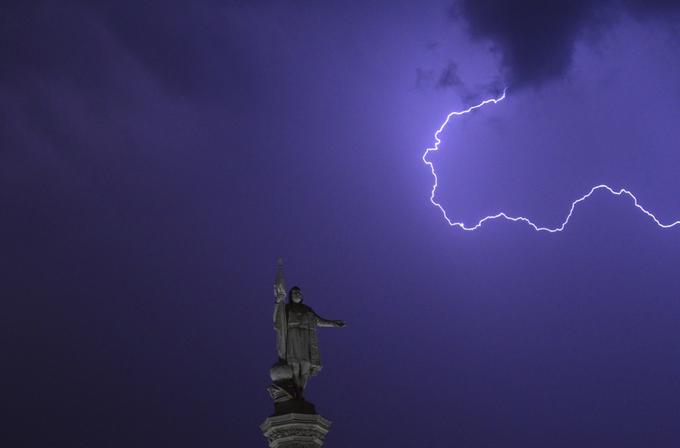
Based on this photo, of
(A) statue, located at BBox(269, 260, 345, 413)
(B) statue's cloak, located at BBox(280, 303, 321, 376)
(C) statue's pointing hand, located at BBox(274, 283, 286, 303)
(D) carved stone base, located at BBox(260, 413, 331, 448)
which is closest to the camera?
(D) carved stone base, located at BBox(260, 413, 331, 448)

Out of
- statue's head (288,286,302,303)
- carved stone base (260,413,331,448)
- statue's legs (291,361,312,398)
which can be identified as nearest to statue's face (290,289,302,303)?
statue's head (288,286,302,303)

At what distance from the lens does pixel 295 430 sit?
16.7 m

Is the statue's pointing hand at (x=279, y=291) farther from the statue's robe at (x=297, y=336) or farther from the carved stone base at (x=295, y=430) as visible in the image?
the carved stone base at (x=295, y=430)

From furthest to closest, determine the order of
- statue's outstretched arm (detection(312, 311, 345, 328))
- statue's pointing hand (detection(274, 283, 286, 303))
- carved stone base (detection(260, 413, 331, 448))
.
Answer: statue's outstretched arm (detection(312, 311, 345, 328)), statue's pointing hand (detection(274, 283, 286, 303)), carved stone base (detection(260, 413, 331, 448))

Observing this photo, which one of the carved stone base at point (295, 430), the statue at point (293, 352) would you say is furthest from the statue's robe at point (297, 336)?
the carved stone base at point (295, 430)

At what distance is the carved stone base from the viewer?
16.7 metres

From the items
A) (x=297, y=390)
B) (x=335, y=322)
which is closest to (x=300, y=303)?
(x=335, y=322)

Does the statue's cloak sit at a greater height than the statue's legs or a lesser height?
greater

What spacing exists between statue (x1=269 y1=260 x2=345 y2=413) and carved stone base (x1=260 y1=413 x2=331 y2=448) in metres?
0.25

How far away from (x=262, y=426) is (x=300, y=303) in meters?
3.23

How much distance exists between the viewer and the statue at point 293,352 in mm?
17359

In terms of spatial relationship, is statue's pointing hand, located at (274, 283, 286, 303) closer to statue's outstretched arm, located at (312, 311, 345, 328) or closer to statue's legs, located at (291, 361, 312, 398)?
statue's outstretched arm, located at (312, 311, 345, 328)

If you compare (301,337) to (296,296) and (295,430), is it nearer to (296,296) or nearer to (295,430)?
(296,296)

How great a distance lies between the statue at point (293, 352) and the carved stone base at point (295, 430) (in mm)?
252
